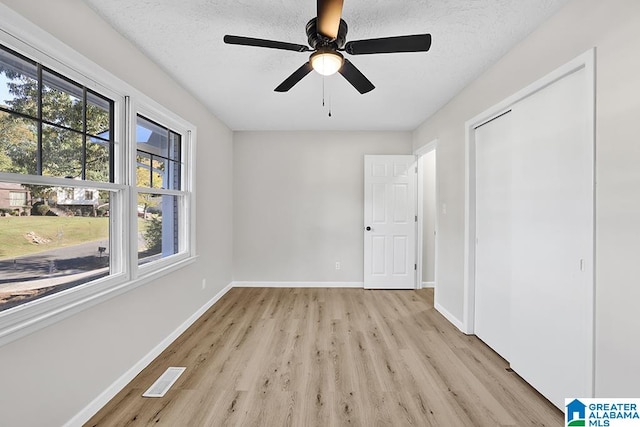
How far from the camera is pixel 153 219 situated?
2.67 metres

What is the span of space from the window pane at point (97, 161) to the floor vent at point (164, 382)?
59.2 inches

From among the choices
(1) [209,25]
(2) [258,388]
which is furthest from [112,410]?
(1) [209,25]

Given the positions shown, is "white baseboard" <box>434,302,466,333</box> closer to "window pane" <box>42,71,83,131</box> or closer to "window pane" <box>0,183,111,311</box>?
"window pane" <box>0,183,111,311</box>

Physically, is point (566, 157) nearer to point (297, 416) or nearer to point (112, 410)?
point (297, 416)

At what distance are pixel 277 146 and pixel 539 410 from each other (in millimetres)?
4208

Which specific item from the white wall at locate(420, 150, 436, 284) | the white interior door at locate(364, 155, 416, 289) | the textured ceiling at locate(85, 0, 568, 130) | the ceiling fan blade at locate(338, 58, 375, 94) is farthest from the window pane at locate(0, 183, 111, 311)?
the white wall at locate(420, 150, 436, 284)

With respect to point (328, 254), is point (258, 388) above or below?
below

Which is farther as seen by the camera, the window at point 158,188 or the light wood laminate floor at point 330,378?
the window at point 158,188

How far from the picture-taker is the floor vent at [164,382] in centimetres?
198

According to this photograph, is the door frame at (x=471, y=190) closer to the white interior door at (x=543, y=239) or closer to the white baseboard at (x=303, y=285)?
the white interior door at (x=543, y=239)

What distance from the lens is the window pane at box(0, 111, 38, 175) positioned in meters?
1.38

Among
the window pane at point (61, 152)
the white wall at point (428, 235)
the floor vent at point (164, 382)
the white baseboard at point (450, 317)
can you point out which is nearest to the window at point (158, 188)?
the window pane at point (61, 152)

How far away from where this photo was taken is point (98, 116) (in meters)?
1.98

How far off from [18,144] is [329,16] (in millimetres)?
1683
